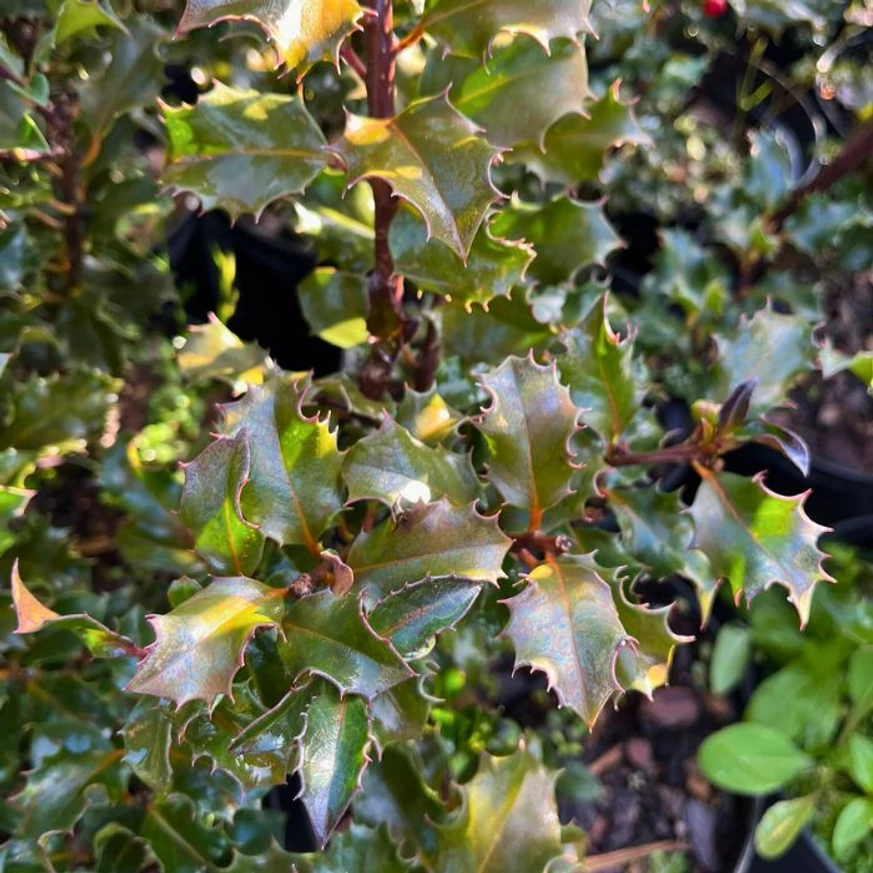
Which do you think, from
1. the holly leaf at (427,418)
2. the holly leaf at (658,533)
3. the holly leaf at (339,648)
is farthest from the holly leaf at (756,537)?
the holly leaf at (339,648)

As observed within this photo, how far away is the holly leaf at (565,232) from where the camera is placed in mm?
1021

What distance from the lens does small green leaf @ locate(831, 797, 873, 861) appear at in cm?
137

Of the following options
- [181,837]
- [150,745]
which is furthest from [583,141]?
[181,837]

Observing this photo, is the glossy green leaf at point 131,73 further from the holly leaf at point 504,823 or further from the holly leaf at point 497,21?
the holly leaf at point 504,823

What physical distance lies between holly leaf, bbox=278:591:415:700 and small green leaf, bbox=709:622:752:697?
3.79ft

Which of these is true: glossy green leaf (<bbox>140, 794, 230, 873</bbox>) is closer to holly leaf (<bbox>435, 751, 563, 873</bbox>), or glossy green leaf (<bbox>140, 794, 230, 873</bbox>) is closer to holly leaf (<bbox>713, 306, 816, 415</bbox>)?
holly leaf (<bbox>435, 751, 563, 873</bbox>)

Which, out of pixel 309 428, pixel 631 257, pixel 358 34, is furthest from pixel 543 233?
pixel 631 257

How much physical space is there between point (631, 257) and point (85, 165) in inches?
53.2

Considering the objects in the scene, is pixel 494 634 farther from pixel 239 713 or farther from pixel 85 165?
pixel 85 165

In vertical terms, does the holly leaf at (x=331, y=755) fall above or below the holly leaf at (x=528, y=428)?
below

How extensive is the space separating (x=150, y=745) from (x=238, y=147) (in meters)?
0.58

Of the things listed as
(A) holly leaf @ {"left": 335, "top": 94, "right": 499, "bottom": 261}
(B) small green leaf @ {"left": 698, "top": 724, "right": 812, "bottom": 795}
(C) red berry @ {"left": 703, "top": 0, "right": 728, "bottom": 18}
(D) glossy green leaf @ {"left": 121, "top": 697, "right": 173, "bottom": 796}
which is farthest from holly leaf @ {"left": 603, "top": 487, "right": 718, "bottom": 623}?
(C) red berry @ {"left": 703, "top": 0, "right": 728, "bottom": 18}

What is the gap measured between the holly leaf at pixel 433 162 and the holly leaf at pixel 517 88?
0.54ft

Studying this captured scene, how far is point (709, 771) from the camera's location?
4.69 ft
